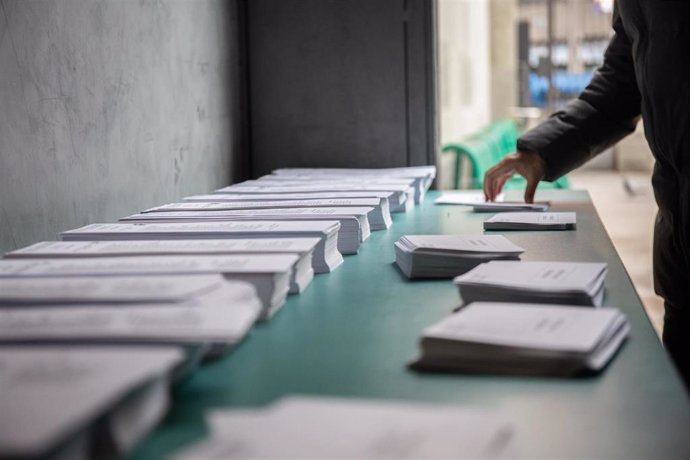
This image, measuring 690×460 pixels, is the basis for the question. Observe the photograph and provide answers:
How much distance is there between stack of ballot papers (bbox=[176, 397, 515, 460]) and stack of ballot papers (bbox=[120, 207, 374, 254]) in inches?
35.9

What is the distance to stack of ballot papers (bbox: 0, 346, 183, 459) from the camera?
610mm

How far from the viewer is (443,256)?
1446 mm

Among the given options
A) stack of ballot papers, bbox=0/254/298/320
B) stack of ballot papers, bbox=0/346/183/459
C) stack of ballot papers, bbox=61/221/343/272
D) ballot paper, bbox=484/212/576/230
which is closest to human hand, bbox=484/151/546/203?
ballot paper, bbox=484/212/576/230

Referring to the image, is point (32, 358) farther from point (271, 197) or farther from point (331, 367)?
point (271, 197)

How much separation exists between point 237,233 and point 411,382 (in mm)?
661

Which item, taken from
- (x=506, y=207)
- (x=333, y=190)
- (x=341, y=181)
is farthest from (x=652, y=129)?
(x=341, y=181)

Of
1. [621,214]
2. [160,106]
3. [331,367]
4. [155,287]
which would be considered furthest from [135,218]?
[621,214]

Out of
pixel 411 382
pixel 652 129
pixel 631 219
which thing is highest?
pixel 652 129

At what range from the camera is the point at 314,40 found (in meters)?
2.88

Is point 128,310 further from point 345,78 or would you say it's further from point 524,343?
point 345,78

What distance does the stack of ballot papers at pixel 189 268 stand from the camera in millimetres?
1124

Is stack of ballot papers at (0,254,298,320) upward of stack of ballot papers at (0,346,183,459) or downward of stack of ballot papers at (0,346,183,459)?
upward

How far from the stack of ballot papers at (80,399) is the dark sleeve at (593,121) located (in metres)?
1.82

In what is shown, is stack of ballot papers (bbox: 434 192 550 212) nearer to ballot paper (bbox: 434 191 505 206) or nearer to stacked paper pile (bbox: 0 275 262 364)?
ballot paper (bbox: 434 191 505 206)
